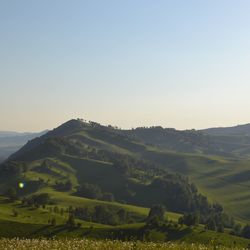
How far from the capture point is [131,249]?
18281 millimetres

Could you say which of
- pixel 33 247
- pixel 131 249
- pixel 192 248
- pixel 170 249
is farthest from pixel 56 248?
pixel 192 248

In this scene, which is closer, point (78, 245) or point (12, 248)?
point (12, 248)

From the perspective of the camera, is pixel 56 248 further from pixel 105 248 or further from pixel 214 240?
pixel 214 240

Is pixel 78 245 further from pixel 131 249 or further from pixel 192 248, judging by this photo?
pixel 192 248

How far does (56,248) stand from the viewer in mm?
18156

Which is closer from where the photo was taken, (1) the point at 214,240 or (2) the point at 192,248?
(1) the point at 214,240

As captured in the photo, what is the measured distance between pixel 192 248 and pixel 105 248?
3.71m

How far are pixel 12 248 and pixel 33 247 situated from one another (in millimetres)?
814

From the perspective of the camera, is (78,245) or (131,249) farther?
(78,245)

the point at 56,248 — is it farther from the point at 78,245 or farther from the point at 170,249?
the point at 170,249

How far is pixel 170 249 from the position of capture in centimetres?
1852

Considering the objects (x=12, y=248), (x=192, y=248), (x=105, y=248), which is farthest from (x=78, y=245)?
(x=192, y=248)

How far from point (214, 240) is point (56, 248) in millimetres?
5933

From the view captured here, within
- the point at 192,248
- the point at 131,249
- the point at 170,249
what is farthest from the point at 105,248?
the point at 192,248
